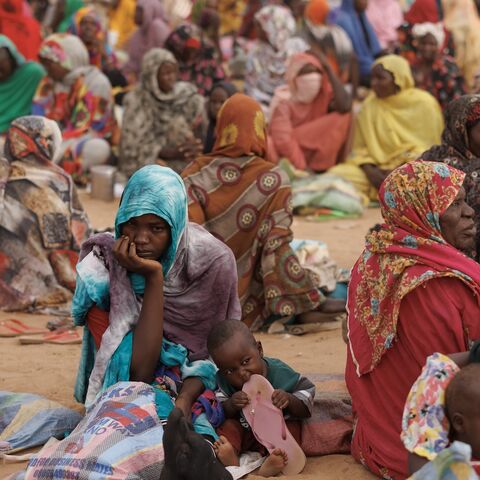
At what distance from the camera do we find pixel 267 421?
429cm

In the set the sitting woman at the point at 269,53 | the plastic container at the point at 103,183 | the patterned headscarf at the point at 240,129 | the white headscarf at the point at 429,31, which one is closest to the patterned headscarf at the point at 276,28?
the sitting woman at the point at 269,53

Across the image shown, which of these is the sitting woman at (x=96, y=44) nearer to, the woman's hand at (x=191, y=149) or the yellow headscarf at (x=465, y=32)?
the woman's hand at (x=191, y=149)

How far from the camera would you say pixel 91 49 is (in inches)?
513

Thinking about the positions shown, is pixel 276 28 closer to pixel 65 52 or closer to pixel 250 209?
pixel 65 52

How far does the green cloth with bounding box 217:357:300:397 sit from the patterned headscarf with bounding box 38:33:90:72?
A: 7403mm

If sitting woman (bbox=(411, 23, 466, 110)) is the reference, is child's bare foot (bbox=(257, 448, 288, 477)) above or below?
below

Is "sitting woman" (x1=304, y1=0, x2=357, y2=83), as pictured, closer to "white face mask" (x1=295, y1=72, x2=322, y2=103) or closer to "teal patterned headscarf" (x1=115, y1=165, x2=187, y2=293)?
Answer: "white face mask" (x1=295, y1=72, x2=322, y2=103)

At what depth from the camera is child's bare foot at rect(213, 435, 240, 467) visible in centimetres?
420

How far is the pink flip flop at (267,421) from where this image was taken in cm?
427

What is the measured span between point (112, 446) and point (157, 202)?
38.6 inches

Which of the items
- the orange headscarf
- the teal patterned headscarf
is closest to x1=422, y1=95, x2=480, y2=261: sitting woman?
the teal patterned headscarf

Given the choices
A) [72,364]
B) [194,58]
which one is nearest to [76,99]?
[194,58]

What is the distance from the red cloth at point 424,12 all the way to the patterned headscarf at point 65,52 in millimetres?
5276

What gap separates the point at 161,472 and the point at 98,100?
7925 millimetres
